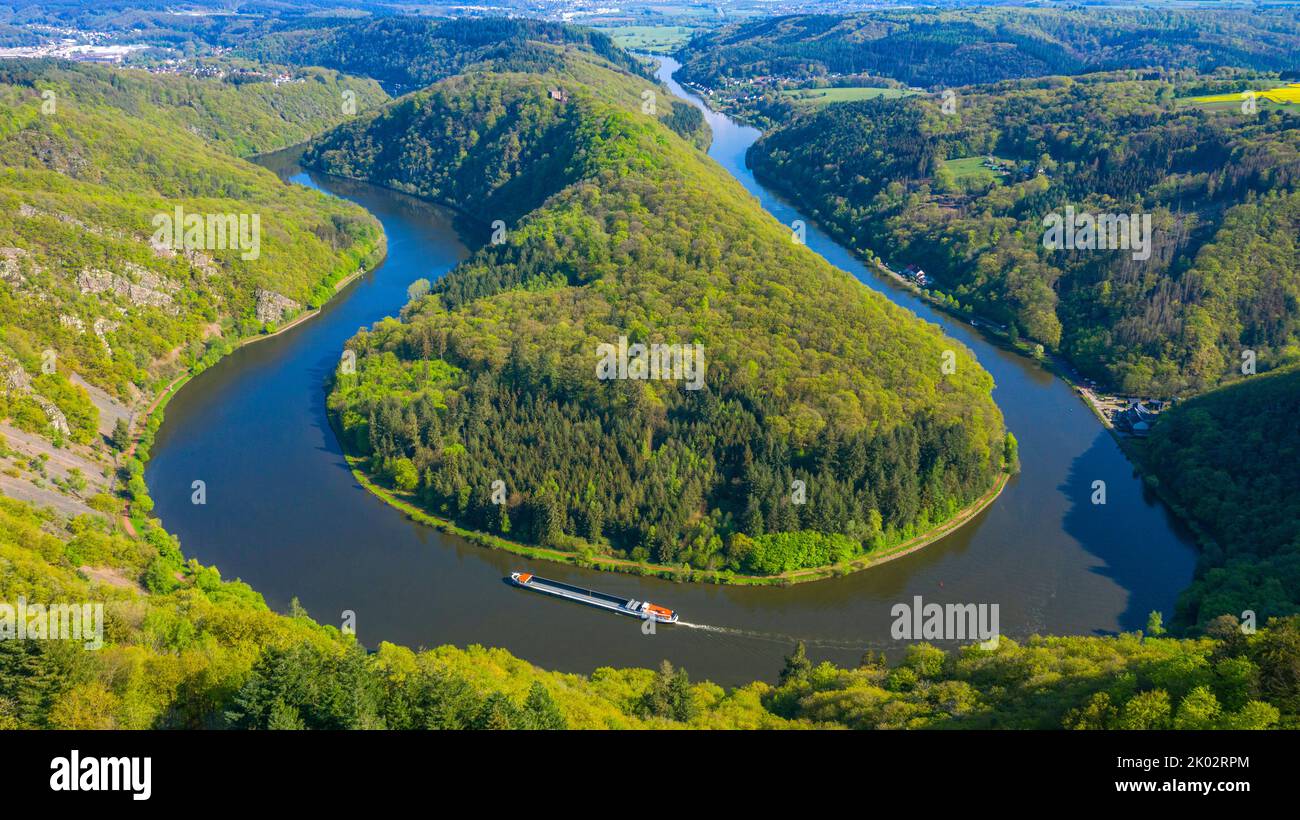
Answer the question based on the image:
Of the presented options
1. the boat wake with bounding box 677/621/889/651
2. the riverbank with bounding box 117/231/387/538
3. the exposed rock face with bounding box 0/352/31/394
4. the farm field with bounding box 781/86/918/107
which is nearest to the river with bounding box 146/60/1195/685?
the boat wake with bounding box 677/621/889/651

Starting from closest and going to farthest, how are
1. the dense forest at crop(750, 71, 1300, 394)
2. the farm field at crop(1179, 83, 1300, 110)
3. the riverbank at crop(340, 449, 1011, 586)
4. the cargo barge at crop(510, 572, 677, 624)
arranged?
1. the cargo barge at crop(510, 572, 677, 624)
2. the riverbank at crop(340, 449, 1011, 586)
3. the dense forest at crop(750, 71, 1300, 394)
4. the farm field at crop(1179, 83, 1300, 110)

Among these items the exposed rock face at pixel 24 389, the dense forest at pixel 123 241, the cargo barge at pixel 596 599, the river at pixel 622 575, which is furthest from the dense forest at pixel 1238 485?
the dense forest at pixel 123 241

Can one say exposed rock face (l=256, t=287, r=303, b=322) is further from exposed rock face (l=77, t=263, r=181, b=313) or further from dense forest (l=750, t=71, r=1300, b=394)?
dense forest (l=750, t=71, r=1300, b=394)

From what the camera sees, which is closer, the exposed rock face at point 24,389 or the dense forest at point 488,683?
the dense forest at point 488,683

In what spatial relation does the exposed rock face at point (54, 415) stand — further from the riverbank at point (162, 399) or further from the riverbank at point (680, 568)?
the riverbank at point (680, 568)

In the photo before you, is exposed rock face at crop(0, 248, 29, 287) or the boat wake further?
exposed rock face at crop(0, 248, 29, 287)

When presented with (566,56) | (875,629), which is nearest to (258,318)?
(875,629)
